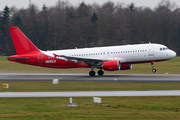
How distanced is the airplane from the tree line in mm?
50143

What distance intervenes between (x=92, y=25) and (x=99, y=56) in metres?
58.9

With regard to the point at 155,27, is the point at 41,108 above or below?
below

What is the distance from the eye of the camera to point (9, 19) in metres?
102

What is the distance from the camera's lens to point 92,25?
93.4m

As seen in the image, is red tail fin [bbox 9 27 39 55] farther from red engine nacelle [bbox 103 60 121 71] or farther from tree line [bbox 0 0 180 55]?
tree line [bbox 0 0 180 55]

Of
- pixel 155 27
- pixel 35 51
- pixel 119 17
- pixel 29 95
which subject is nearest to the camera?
pixel 29 95

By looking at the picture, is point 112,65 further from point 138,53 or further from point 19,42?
point 19,42

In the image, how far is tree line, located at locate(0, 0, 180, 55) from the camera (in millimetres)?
87188

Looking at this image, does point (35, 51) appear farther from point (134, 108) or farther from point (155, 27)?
point (155, 27)

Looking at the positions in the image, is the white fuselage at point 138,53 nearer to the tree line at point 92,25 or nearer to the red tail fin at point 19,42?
the red tail fin at point 19,42

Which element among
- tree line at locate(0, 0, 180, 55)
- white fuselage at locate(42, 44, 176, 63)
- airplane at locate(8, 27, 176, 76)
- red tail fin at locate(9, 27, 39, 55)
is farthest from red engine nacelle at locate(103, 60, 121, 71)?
tree line at locate(0, 0, 180, 55)

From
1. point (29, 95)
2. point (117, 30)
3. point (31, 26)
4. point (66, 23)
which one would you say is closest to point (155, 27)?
point (117, 30)

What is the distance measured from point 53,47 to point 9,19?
2447cm

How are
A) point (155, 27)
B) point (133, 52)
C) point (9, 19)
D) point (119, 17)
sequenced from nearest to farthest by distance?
point (133, 52)
point (155, 27)
point (119, 17)
point (9, 19)
